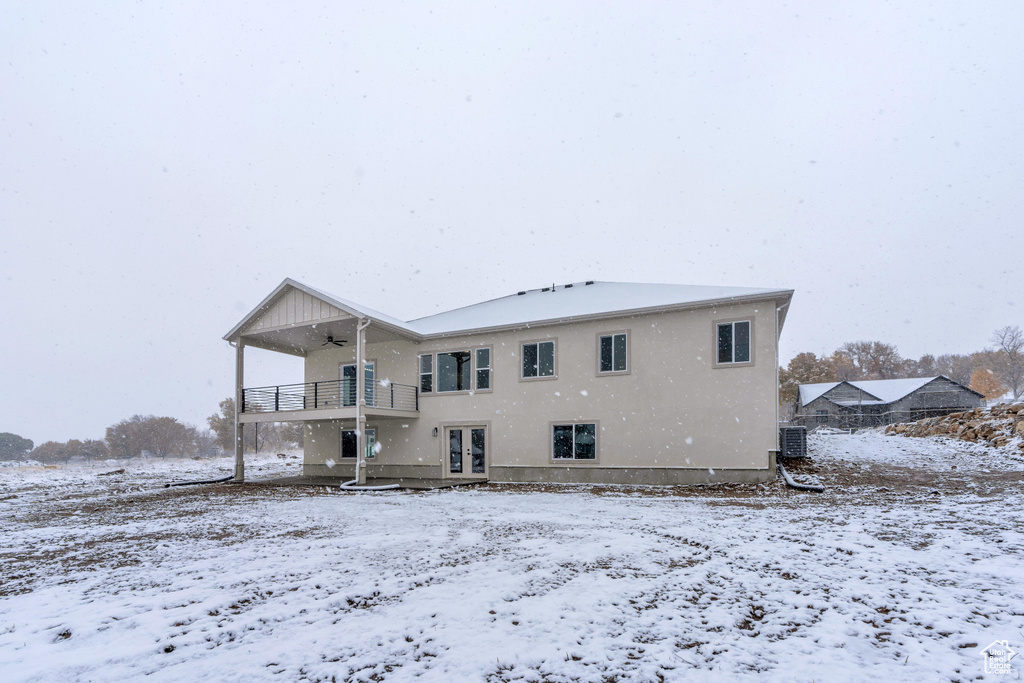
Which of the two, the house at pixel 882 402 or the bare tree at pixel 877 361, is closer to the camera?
the house at pixel 882 402

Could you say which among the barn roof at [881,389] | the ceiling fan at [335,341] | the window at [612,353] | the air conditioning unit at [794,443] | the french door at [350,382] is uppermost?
the ceiling fan at [335,341]

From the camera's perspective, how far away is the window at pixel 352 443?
66.1 ft

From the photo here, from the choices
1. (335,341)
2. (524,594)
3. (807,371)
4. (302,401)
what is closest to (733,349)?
(524,594)

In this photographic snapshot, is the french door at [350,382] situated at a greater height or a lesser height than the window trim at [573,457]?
greater

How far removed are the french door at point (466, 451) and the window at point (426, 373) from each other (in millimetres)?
1630

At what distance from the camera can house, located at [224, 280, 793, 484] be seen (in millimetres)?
14578

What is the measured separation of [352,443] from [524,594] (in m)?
17.1

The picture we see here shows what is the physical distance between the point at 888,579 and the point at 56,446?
8200 centimetres

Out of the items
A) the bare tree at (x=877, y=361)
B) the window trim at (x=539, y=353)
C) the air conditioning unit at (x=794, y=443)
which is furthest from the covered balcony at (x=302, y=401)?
the bare tree at (x=877, y=361)

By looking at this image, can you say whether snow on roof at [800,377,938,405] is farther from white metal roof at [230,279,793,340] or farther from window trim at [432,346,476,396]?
window trim at [432,346,476,396]

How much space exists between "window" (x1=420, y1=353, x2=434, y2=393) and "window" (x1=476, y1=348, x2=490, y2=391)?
6.22 feet

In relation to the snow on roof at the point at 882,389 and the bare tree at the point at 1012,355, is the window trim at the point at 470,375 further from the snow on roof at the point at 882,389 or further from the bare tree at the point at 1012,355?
the bare tree at the point at 1012,355

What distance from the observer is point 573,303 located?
1852 centimetres

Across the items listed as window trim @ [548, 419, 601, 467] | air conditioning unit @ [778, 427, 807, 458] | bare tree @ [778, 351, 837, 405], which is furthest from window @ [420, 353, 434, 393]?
bare tree @ [778, 351, 837, 405]
